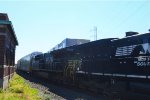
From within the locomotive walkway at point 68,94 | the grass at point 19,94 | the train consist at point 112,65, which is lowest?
the locomotive walkway at point 68,94

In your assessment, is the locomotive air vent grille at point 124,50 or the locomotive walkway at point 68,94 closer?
the locomotive air vent grille at point 124,50

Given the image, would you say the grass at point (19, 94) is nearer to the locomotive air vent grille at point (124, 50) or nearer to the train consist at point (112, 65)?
the train consist at point (112, 65)

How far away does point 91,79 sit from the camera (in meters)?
19.5

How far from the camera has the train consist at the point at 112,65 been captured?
45.4 ft

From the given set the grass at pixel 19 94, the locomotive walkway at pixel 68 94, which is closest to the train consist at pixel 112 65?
the locomotive walkway at pixel 68 94

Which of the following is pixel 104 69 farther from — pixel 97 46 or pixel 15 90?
pixel 15 90

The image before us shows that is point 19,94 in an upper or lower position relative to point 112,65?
lower

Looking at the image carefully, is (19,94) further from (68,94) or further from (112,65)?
(112,65)

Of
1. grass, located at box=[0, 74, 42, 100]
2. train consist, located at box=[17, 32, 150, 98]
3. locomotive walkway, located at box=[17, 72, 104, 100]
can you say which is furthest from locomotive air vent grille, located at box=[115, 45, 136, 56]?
grass, located at box=[0, 74, 42, 100]

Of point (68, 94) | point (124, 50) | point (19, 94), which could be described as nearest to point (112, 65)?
point (124, 50)

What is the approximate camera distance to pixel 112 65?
54.3 ft

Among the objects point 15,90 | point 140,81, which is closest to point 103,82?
point 140,81

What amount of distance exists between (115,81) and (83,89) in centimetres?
674

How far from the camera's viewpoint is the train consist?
545 inches
